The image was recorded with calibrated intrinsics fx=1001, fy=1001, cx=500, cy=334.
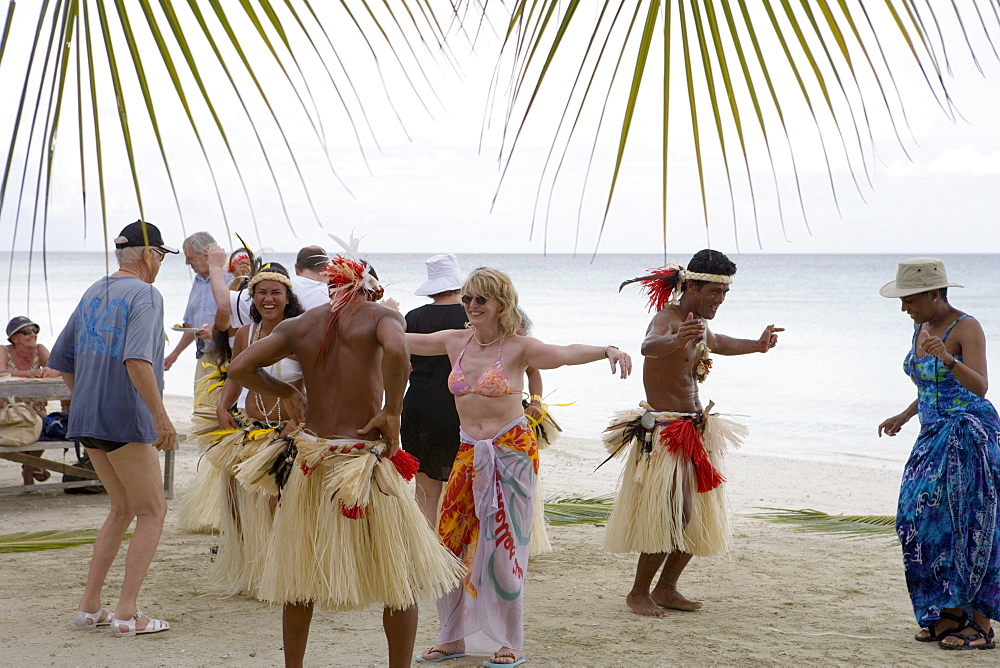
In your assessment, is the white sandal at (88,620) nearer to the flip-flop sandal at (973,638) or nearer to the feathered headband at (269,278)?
the feathered headband at (269,278)

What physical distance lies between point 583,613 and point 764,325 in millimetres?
31485

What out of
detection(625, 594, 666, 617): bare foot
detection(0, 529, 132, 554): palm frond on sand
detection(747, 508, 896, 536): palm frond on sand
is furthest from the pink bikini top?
detection(747, 508, 896, 536): palm frond on sand

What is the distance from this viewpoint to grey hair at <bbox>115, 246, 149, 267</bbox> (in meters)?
4.08

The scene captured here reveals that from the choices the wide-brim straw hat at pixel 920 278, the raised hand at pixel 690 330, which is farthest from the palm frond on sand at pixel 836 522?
the raised hand at pixel 690 330

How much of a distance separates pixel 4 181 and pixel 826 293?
4717 centimetres

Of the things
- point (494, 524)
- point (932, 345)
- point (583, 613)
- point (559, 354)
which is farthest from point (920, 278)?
point (583, 613)

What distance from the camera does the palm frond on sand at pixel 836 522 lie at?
638 cm

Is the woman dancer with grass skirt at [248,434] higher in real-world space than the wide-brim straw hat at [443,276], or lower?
lower

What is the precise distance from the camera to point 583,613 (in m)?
4.70

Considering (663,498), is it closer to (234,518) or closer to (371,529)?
(371,529)

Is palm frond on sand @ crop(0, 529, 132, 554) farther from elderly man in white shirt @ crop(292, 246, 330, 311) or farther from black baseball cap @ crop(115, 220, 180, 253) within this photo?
black baseball cap @ crop(115, 220, 180, 253)

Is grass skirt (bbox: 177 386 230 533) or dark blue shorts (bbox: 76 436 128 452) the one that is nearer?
→ dark blue shorts (bbox: 76 436 128 452)

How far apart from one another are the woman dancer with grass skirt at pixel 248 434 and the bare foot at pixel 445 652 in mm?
918

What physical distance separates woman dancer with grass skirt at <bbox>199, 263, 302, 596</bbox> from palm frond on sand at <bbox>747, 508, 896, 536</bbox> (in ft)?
12.0
